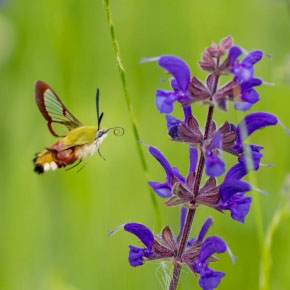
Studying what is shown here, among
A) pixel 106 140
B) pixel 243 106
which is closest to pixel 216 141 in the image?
pixel 243 106

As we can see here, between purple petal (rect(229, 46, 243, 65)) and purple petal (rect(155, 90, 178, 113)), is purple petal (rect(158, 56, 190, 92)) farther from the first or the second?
purple petal (rect(229, 46, 243, 65))

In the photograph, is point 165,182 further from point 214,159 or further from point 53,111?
point 53,111

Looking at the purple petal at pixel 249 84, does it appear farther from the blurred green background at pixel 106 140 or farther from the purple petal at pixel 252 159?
the blurred green background at pixel 106 140

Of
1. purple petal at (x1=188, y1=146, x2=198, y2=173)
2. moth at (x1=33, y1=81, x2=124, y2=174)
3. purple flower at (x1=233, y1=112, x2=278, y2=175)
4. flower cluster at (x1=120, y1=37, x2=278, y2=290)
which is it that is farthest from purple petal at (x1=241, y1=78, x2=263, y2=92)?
moth at (x1=33, y1=81, x2=124, y2=174)

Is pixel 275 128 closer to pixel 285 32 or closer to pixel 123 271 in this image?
pixel 285 32

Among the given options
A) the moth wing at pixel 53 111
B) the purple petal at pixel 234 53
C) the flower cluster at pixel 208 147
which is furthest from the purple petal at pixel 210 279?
the moth wing at pixel 53 111

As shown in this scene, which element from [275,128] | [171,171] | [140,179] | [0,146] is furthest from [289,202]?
[0,146]
